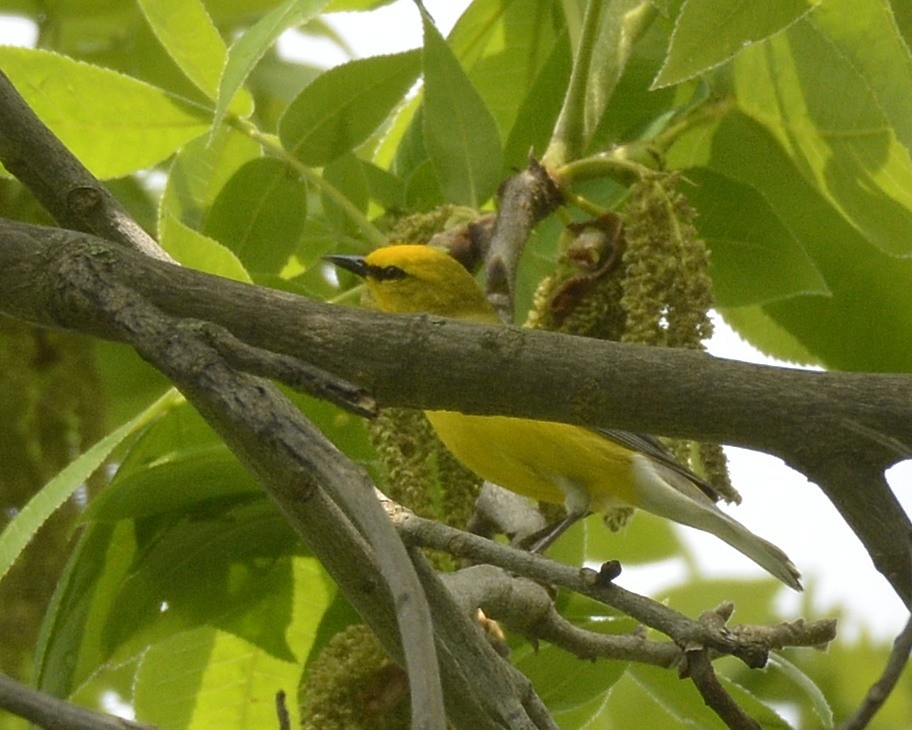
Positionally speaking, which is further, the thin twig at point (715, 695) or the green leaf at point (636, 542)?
the green leaf at point (636, 542)

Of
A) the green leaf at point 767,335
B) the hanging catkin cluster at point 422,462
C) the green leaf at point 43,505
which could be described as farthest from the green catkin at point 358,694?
the green leaf at point 767,335

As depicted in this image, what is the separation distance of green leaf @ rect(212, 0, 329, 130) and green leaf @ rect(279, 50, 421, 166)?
1.10 feet

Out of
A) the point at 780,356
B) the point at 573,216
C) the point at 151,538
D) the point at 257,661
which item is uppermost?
the point at 573,216

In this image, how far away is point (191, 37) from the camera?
107 inches

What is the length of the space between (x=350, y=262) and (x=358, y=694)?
119 centimetres

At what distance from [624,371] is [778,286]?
4.57 feet

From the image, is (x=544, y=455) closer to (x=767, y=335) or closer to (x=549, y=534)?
(x=549, y=534)

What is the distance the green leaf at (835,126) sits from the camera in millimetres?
2531

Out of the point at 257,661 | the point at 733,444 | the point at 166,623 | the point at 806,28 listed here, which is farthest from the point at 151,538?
the point at 806,28

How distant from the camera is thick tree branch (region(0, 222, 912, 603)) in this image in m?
1.39

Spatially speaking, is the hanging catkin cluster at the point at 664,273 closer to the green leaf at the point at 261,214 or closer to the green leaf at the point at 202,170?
the green leaf at the point at 261,214

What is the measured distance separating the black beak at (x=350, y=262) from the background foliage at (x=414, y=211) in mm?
45

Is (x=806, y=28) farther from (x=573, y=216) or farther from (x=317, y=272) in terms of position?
(x=317, y=272)

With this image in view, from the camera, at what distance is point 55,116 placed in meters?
2.69
